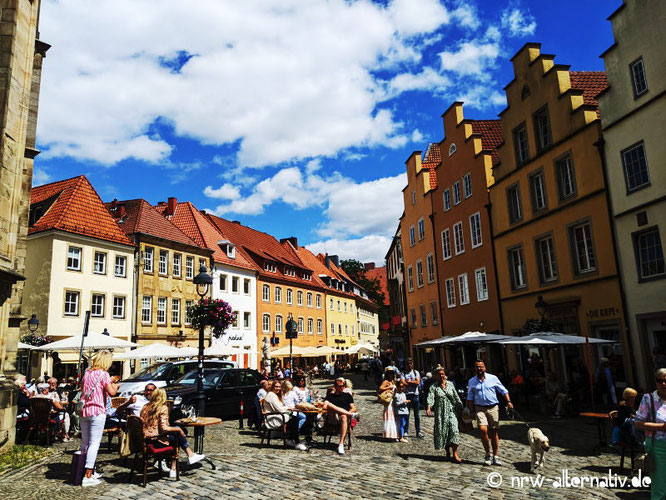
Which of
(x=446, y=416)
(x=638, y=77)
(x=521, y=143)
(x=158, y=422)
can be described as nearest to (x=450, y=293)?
(x=521, y=143)

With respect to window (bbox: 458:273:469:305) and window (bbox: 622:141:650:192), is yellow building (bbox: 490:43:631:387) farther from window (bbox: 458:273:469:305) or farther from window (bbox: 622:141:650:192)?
window (bbox: 458:273:469:305)

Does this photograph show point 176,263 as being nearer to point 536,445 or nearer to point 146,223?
point 146,223

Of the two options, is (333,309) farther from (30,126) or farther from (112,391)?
(112,391)

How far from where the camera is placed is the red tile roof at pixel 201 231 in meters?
41.4

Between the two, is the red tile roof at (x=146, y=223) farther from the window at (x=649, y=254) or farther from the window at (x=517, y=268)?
the window at (x=649, y=254)

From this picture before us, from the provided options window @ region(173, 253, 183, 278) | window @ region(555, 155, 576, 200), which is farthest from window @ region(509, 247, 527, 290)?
window @ region(173, 253, 183, 278)

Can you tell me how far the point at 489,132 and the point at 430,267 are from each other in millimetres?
9267

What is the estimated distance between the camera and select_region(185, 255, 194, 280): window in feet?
125

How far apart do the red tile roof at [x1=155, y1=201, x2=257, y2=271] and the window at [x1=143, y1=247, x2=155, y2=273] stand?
571 centimetres

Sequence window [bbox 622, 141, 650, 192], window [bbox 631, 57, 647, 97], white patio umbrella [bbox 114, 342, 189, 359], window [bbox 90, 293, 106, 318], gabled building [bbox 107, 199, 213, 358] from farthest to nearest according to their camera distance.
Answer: gabled building [bbox 107, 199, 213, 358], window [bbox 90, 293, 106, 318], white patio umbrella [bbox 114, 342, 189, 359], window [bbox 631, 57, 647, 97], window [bbox 622, 141, 650, 192]

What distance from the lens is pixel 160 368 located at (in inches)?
713

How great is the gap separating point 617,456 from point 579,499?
3477mm

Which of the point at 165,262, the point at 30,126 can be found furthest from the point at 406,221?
the point at 30,126

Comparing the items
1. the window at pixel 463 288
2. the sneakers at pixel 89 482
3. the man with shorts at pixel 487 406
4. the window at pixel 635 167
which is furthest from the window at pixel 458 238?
the sneakers at pixel 89 482
